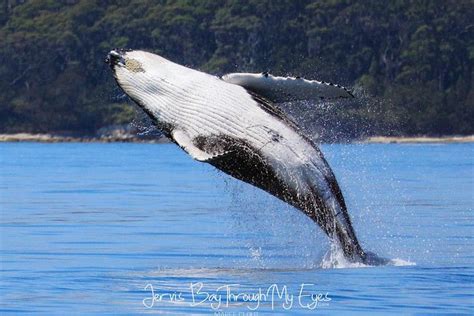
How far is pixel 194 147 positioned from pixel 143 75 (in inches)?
49.2

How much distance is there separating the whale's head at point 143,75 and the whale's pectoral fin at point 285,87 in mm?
679

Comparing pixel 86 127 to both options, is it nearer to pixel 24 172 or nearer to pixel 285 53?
pixel 285 53

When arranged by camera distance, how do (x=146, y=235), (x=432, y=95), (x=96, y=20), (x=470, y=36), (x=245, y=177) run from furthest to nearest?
1. (x=96, y=20)
2. (x=470, y=36)
3. (x=432, y=95)
4. (x=146, y=235)
5. (x=245, y=177)

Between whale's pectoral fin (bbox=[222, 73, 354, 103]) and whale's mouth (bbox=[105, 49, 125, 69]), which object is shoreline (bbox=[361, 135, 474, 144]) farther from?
whale's pectoral fin (bbox=[222, 73, 354, 103])

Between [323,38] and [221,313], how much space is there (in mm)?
98851

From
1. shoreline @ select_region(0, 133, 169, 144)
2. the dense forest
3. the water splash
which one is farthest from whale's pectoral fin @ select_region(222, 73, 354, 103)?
shoreline @ select_region(0, 133, 169, 144)

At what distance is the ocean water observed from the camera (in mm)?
13570

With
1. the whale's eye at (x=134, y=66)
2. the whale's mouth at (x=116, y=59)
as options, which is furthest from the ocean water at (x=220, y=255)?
the whale's mouth at (x=116, y=59)

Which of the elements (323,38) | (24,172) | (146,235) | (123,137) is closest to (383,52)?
(323,38)

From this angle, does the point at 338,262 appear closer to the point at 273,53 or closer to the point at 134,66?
the point at 134,66

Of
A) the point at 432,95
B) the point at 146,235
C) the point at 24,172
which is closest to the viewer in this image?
the point at 146,235

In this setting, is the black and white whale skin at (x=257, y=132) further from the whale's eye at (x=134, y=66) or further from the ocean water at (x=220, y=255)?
the ocean water at (x=220, y=255)

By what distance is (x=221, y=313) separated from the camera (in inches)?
511

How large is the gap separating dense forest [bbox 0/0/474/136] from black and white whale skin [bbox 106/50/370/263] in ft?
282
